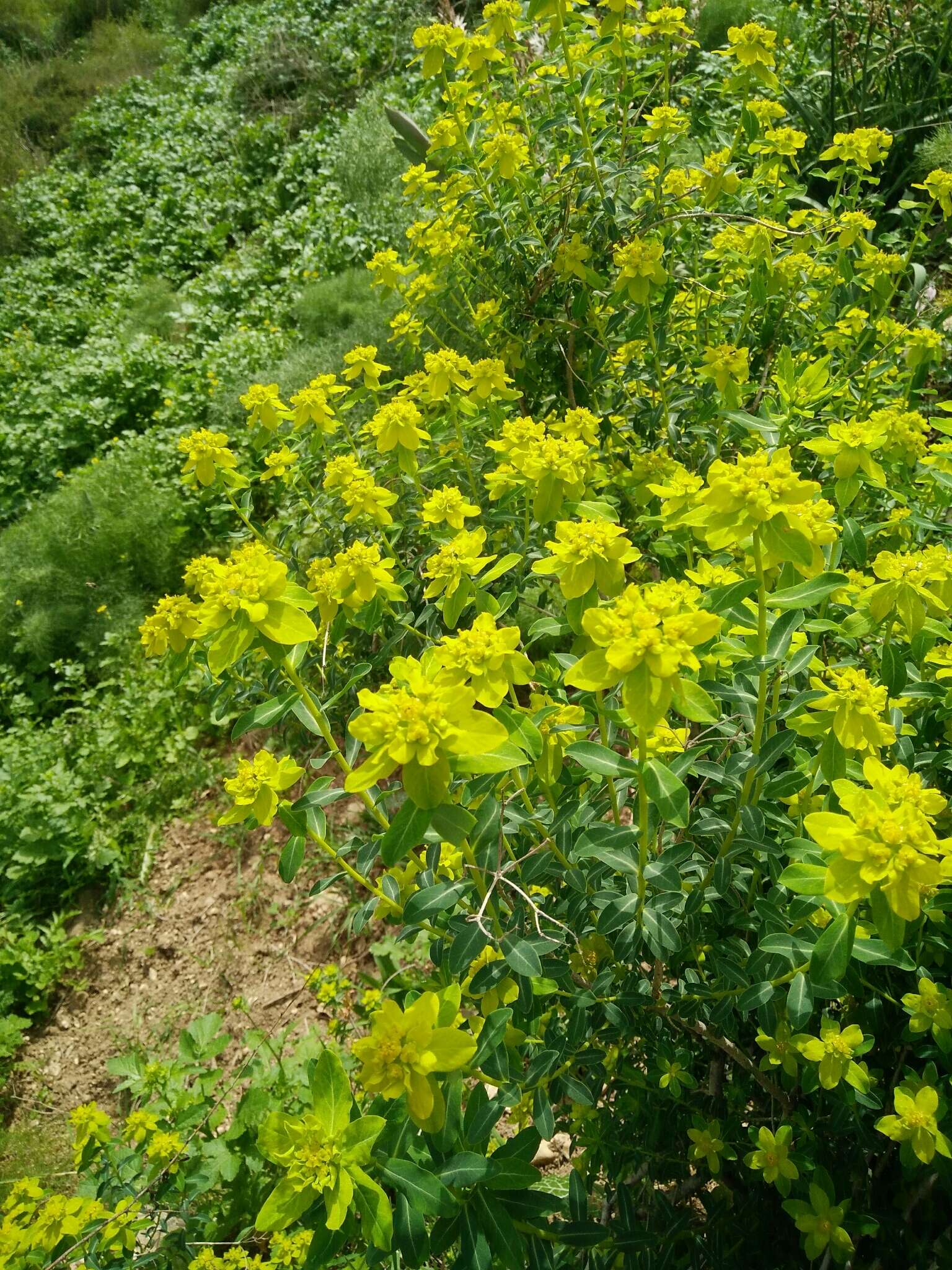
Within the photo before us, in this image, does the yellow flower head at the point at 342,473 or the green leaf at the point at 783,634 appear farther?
the yellow flower head at the point at 342,473

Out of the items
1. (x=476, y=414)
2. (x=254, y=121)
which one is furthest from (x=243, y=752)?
(x=254, y=121)

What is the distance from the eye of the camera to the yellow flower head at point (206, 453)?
1841 mm

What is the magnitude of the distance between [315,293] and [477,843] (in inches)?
183

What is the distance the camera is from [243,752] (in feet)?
11.6

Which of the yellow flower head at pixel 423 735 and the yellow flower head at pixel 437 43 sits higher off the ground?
the yellow flower head at pixel 437 43

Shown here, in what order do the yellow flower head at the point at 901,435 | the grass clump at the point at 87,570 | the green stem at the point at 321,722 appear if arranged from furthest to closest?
the grass clump at the point at 87,570 < the yellow flower head at the point at 901,435 < the green stem at the point at 321,722

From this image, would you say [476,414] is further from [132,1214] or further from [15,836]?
[15,836]

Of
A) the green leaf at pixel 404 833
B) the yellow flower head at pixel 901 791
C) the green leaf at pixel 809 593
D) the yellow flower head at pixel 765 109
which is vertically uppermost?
the yellow flower head at pixel 765 109

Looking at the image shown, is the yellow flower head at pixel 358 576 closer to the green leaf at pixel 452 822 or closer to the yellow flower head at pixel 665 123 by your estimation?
the green leaf at pixel 452 822

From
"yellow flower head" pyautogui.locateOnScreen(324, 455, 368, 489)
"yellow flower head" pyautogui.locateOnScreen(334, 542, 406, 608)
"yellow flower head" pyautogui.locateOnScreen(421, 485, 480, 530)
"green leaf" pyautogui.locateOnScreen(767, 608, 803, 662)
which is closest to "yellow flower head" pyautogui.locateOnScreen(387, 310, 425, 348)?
"yellow flower head" pyautogui.locateOnScreen(324, 455, 368, 489)

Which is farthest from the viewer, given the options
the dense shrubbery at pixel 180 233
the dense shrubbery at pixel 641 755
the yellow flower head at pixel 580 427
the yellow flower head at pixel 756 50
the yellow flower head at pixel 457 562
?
the dense shrubbery at pixel 180 233

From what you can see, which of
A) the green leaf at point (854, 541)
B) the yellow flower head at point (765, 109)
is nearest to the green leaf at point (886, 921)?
the green leaf at point (854, 541)

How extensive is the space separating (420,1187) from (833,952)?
0.54 meters

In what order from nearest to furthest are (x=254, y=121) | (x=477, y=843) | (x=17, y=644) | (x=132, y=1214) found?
(x=477, y=843), (x=132, y=1214), (x=17, y=644), (x=254, y=121)
